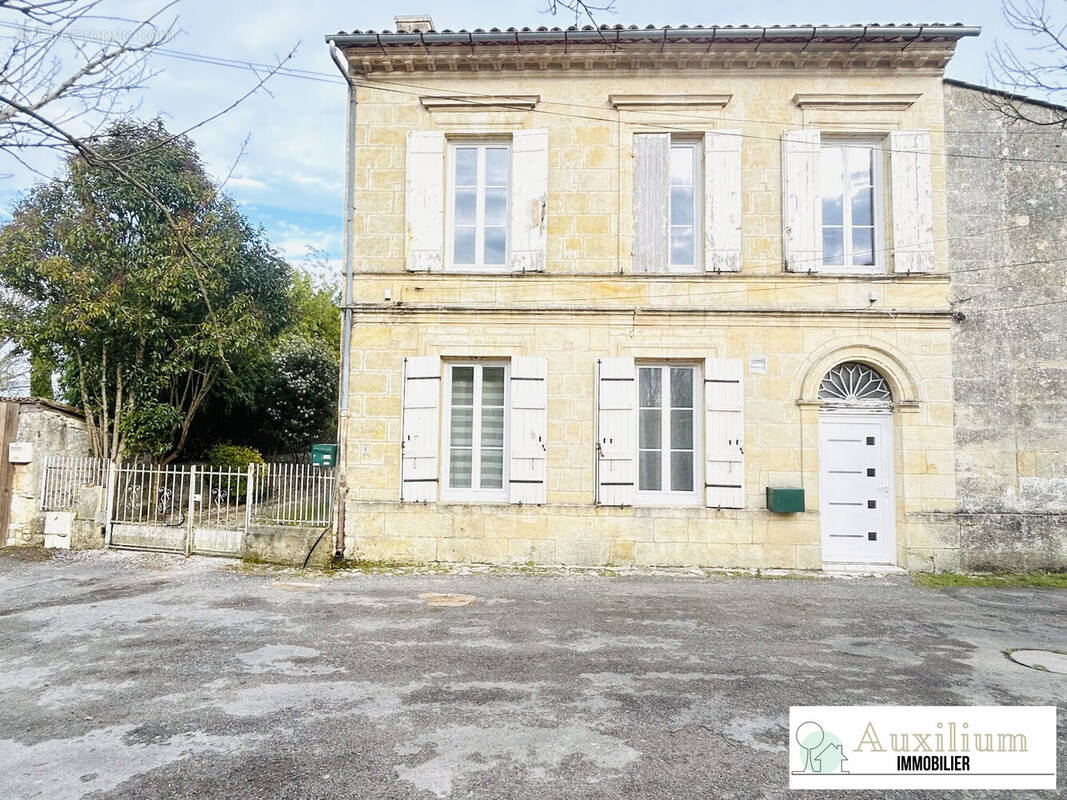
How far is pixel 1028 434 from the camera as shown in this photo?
7.77m

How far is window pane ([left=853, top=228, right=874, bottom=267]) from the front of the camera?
8.12 m

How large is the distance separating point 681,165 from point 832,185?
206 cm

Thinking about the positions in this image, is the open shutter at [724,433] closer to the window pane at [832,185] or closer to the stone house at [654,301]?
the stone house at [654,301]

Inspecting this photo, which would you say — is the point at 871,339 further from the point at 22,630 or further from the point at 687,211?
the point at 22,630

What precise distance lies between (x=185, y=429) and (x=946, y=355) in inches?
463

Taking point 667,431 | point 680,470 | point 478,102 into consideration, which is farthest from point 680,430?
point 478,102

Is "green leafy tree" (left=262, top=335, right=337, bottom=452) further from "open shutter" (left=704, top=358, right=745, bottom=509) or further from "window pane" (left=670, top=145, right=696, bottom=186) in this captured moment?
"open shutter" (left=704, top=358, right=745, bottom=509)

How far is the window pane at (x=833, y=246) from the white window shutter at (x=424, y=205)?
5222mm

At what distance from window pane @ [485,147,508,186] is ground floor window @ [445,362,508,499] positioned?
260 cm

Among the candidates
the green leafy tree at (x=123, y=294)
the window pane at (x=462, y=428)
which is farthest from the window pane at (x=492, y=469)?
the green leafy tree at (x=123, y=294)

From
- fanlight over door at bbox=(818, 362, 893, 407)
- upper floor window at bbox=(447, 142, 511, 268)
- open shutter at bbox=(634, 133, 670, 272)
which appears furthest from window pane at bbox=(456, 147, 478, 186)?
fanlight over door at bbox=(818, 362, 893, 407)

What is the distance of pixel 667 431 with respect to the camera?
804cm

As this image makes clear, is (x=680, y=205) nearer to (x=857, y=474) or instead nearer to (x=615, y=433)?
(x=615, y=433)

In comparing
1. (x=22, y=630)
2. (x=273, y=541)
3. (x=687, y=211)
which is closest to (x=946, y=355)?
(x=687, y=211)
